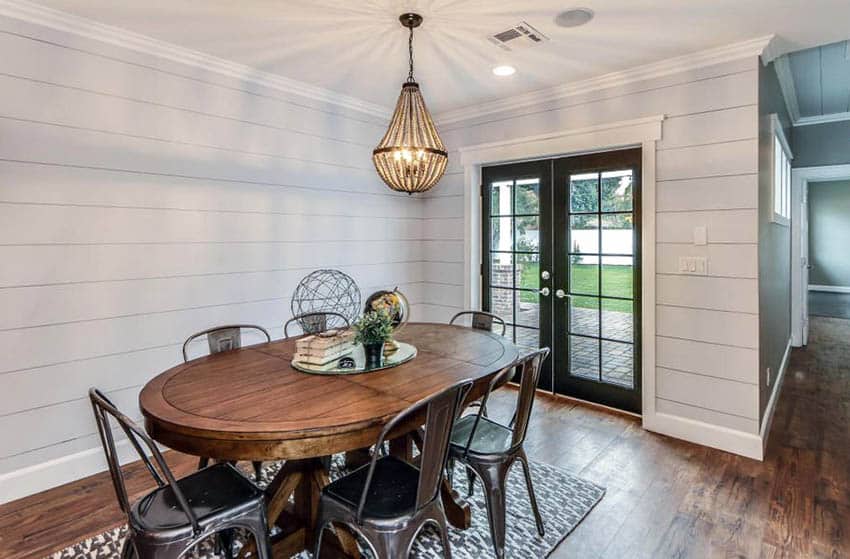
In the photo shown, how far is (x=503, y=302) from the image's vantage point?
437 cm

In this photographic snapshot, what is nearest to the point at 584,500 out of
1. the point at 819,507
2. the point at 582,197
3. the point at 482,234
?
the point at 819,507

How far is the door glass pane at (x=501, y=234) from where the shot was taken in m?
4.28

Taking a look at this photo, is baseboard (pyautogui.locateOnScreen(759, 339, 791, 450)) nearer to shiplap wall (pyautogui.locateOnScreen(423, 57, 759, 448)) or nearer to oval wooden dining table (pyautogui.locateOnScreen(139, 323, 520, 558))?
shiplap wall (pyautogui.locateOnScreen(423, 57, 759, 448))

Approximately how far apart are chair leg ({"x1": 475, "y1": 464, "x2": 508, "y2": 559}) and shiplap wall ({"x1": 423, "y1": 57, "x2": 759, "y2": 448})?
1.97 metres

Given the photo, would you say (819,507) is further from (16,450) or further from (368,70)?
(16,450)

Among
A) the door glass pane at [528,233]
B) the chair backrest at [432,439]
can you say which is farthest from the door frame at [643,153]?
the chair backrest at [432,439]

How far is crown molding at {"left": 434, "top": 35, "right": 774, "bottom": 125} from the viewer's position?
2.90 meters

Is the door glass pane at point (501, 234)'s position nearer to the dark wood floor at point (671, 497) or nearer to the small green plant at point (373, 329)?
the dark wood floor at point (671, 497)

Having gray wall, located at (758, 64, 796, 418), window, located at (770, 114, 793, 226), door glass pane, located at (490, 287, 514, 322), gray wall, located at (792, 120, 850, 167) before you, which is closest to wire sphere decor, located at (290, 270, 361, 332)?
door glass pane, located at (490, 287, 514, 322)

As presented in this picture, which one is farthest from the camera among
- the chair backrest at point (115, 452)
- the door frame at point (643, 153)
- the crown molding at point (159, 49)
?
the door frame at point (643, 153)

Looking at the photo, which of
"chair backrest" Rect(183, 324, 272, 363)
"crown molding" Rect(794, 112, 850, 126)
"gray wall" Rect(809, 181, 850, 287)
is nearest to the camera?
"chair backrest" Rect(183, 324, 272, 363)

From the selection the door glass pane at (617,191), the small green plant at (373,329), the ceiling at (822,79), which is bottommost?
the small green plant at (373,329)

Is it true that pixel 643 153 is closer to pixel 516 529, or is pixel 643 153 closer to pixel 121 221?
pixel 516 529

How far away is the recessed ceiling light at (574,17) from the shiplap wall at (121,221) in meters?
2.09
